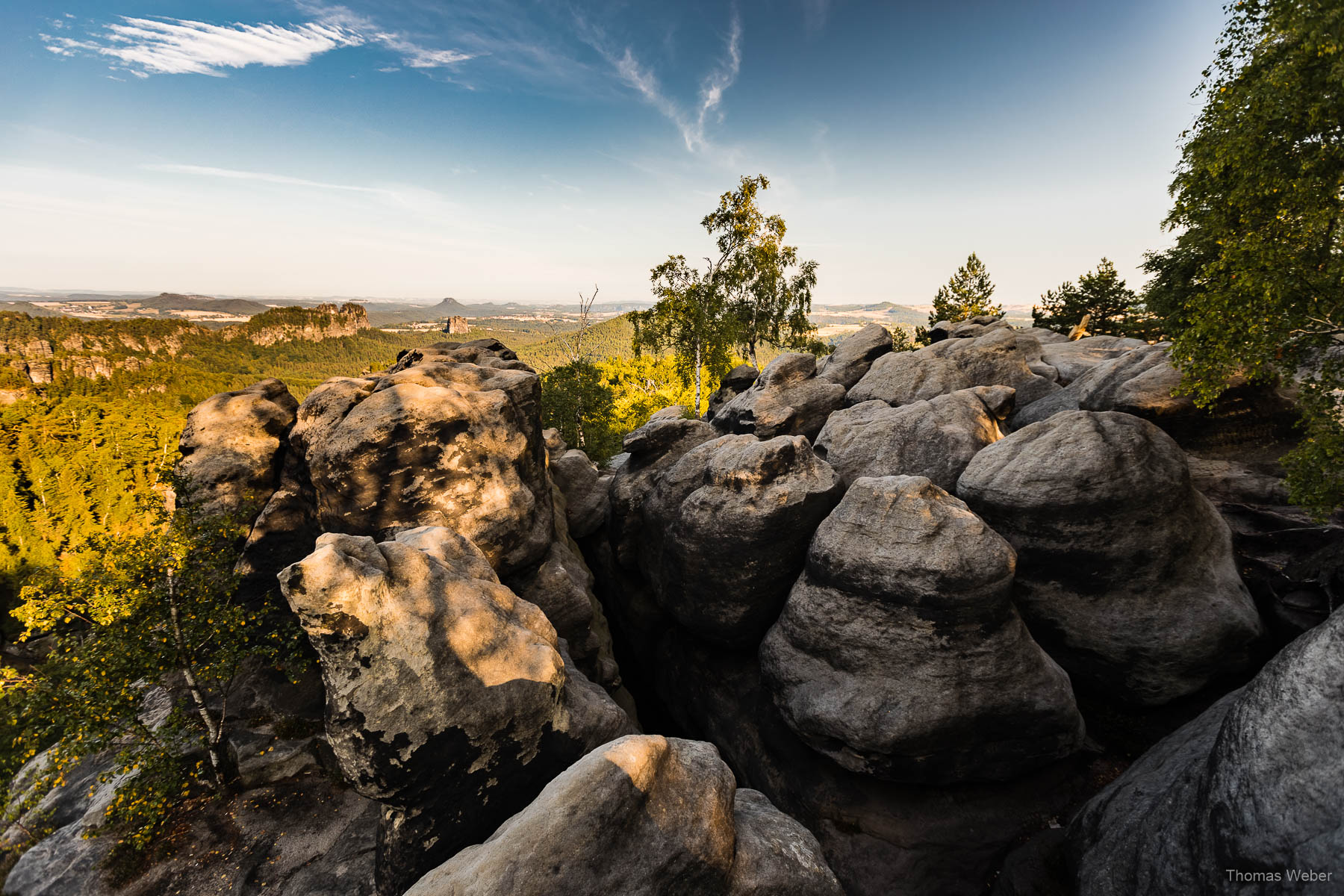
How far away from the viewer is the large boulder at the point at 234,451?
672 inches

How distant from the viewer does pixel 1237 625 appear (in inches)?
502

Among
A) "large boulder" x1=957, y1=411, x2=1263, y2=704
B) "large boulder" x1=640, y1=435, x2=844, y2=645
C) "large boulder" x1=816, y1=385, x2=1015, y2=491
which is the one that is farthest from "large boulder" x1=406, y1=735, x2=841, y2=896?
"large boulder" x1=816, y1=385, x2=1015, y2=491

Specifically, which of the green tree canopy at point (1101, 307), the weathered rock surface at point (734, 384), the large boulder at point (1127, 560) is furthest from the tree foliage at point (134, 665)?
the green tree canopy at point (1101, 307)

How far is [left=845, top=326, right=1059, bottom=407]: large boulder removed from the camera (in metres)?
23.2

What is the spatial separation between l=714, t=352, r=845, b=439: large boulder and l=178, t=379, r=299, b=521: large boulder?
70.2 ft

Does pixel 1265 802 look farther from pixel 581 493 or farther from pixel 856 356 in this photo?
pixel 856 356

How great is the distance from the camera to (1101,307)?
4388 cm

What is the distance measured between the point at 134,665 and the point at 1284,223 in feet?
98.3

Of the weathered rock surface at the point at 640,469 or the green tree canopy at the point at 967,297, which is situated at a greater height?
the green tree canopy at the point at 967,297

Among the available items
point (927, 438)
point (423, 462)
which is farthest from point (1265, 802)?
point (423, 462)

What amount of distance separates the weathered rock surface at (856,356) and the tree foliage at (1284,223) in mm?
16695

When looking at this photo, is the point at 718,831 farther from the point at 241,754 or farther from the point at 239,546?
the point at 239,546

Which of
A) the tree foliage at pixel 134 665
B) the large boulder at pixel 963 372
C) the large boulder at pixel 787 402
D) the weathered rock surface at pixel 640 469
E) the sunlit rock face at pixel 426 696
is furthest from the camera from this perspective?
the large boulder at pixel 787 402

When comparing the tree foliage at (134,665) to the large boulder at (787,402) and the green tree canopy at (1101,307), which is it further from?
the green tree canopy at (1101,307)
